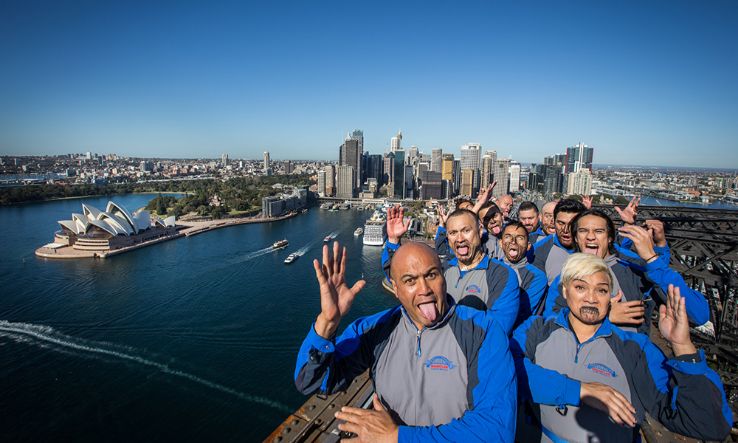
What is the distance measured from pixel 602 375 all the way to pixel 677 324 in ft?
0.55

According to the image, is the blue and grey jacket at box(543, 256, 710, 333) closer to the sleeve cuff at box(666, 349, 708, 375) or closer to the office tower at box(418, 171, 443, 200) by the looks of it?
the sleeve cuff at box(666, 349, 708, 375)

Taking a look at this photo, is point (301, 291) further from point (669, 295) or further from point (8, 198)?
point (8, 198)

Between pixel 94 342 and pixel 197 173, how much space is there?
4379 centimetres

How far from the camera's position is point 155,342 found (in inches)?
228

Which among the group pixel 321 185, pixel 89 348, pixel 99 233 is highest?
pixel 321 185

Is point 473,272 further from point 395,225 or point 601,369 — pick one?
point 601,369

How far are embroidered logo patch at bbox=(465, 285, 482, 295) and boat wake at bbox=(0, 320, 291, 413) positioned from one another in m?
4.13

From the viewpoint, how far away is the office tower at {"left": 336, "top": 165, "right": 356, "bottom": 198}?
27.3m

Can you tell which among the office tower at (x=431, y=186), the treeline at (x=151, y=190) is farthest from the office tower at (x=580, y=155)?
the treeline at (x=151, y=190)

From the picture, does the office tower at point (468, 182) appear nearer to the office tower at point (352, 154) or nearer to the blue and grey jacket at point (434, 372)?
the office tower at point (352, 154)

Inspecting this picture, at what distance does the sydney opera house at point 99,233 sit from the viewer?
38.0 ft

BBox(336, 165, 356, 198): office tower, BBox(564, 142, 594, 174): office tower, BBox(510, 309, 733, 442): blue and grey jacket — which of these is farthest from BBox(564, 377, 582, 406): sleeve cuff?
Result: BBox(564, 142, 594, 174): office tower

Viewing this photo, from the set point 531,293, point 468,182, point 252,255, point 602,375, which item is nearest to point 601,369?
point 602,375

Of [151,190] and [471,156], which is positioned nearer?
[151,190]
